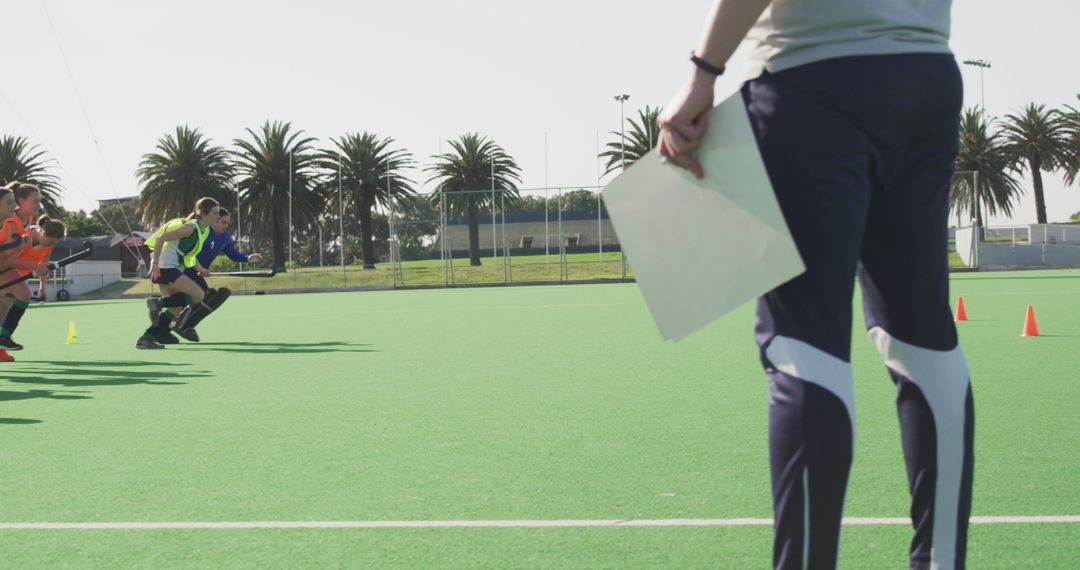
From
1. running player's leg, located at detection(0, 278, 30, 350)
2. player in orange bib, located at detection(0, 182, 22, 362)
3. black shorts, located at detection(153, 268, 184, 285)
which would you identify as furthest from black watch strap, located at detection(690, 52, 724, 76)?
black shorts, located at detection(153, 268, 184, 285)

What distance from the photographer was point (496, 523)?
12.0ft

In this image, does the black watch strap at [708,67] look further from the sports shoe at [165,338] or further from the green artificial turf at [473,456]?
the sports shoe at [165,338]

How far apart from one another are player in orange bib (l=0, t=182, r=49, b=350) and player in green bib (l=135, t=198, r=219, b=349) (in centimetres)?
147

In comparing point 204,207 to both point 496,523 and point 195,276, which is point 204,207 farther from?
point 496,523

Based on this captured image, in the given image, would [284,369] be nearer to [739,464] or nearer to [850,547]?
[739,464]

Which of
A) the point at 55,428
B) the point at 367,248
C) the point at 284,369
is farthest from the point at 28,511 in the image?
the point at 367,248

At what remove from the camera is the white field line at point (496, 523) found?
3512 mm

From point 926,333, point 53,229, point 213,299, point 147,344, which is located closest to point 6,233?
point 53,229

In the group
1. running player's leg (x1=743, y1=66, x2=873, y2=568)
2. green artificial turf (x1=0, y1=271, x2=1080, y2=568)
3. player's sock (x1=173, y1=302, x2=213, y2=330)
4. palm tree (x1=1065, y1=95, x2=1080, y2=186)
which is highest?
palm tree (x1=1065, y1=95, x2=1080, y2=186)

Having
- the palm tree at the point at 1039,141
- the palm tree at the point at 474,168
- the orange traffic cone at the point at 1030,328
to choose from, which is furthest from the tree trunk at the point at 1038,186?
the orange traffic cone at the point at 1030,328

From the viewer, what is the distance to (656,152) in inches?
88.6

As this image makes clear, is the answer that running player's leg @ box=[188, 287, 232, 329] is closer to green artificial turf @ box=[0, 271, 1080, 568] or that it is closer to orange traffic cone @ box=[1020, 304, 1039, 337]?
green artificial turf @ box=[0, 271, 1080, 568]

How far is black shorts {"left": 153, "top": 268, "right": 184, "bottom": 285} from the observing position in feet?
44.9

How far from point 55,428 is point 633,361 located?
4744mm
